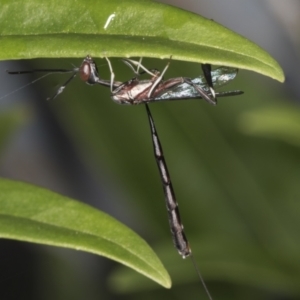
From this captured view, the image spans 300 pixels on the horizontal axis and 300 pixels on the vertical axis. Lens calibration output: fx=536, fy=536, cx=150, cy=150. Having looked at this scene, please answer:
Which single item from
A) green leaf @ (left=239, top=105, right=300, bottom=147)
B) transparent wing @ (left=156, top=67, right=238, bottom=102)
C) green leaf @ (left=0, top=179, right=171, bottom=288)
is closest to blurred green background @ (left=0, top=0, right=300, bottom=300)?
green leaf @ (left=239, top=105, right=300, bottom=147)

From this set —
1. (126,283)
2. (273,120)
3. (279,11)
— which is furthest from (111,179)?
(279,11)

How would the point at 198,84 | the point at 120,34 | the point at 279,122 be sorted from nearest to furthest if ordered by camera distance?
the point at 120,34 < the point at 198,84 < the point at 279,122

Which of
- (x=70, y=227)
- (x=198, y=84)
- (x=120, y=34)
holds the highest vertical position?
(x=120, y=34)

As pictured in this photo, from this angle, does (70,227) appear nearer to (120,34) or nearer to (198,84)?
(120,34)

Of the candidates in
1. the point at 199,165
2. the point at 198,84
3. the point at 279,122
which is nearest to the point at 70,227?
the point at 198,84

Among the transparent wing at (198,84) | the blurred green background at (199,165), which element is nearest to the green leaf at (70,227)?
the transparent wing at (198,84)

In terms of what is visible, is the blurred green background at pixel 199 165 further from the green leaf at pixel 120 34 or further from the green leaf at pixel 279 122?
the green leaf at pixel 120 34
